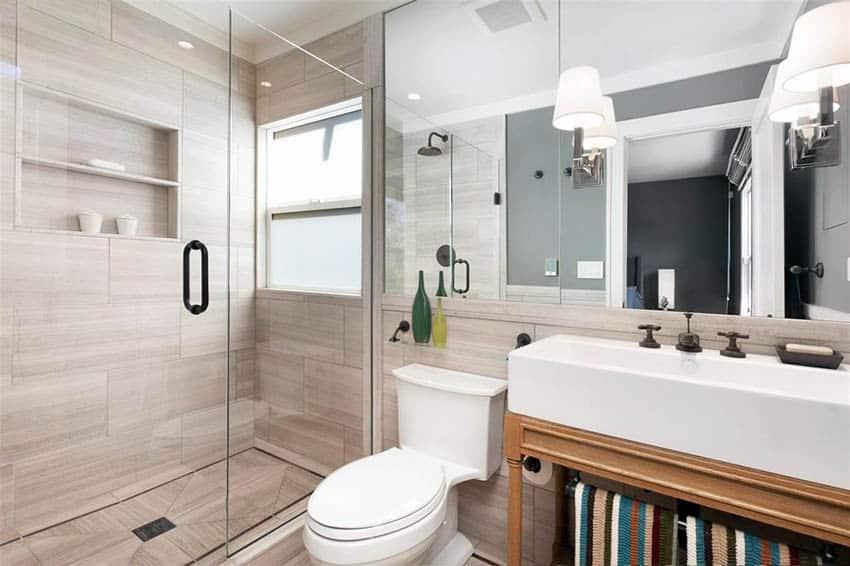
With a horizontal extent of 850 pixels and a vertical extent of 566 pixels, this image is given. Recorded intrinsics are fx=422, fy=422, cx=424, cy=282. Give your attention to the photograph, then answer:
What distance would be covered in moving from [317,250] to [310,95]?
821 mm

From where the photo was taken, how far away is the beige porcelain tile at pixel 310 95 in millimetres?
2201

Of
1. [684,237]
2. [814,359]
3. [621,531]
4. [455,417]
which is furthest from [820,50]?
[455,417]

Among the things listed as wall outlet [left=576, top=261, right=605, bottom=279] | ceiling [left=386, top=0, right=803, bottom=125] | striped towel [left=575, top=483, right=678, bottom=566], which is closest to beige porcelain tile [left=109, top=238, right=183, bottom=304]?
ceiling [left=386, top=0, right=803, bottom=125]

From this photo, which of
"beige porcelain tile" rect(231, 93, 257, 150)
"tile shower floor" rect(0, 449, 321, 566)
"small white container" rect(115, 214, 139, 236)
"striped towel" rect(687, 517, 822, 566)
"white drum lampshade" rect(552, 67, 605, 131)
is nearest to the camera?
"striped towel" rect(687, 517, 822, 566)

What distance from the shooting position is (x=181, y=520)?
5.89 feet

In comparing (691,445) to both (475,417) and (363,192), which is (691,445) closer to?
(475,417)

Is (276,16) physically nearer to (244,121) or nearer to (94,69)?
(244,121)

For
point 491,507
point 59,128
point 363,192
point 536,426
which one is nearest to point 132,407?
point 59,128

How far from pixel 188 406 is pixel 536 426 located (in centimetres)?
168

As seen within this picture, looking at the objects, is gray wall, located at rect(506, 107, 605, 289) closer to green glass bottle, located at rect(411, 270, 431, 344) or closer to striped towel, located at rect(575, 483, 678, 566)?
green glass bottle, located at rect(411, 270, 431, 344)

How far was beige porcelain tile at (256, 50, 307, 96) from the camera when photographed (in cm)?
211

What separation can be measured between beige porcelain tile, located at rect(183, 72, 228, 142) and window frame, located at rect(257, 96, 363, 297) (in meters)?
0.21

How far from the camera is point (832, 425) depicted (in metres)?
0.85

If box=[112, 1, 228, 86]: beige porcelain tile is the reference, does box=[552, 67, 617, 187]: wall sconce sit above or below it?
below
